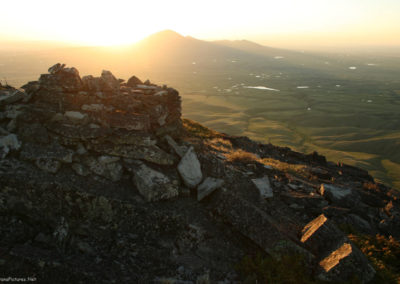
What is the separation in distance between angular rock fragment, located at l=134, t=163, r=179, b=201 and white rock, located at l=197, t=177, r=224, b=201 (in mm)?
1010

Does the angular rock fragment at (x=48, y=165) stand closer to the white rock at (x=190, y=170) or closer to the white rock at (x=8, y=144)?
the white rock at (x=8, y=144)

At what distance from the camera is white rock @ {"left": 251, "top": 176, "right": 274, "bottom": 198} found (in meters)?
11.5

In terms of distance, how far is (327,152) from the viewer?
234ft

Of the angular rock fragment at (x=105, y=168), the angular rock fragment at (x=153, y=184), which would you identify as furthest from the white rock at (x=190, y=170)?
the angular rock fragment at (x=105, y=168)

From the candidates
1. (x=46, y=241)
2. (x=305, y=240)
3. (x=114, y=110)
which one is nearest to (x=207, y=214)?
(x=305, y=240)

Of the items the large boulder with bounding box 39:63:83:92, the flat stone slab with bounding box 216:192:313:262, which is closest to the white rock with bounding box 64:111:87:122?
the large boulder with bounding box 39:63:83:92


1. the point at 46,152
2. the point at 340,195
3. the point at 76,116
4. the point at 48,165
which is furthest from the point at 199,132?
the point at 48,165

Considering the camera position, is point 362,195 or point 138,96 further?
point 362,195

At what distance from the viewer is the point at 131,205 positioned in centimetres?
894

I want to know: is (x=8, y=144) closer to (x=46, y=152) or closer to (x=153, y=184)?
(x=46, y=152)

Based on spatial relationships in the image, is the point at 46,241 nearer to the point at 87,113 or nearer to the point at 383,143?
the point at 87,113

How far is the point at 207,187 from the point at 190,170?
1169mm

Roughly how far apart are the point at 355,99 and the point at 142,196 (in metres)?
207

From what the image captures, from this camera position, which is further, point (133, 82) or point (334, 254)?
point (133, 82)
